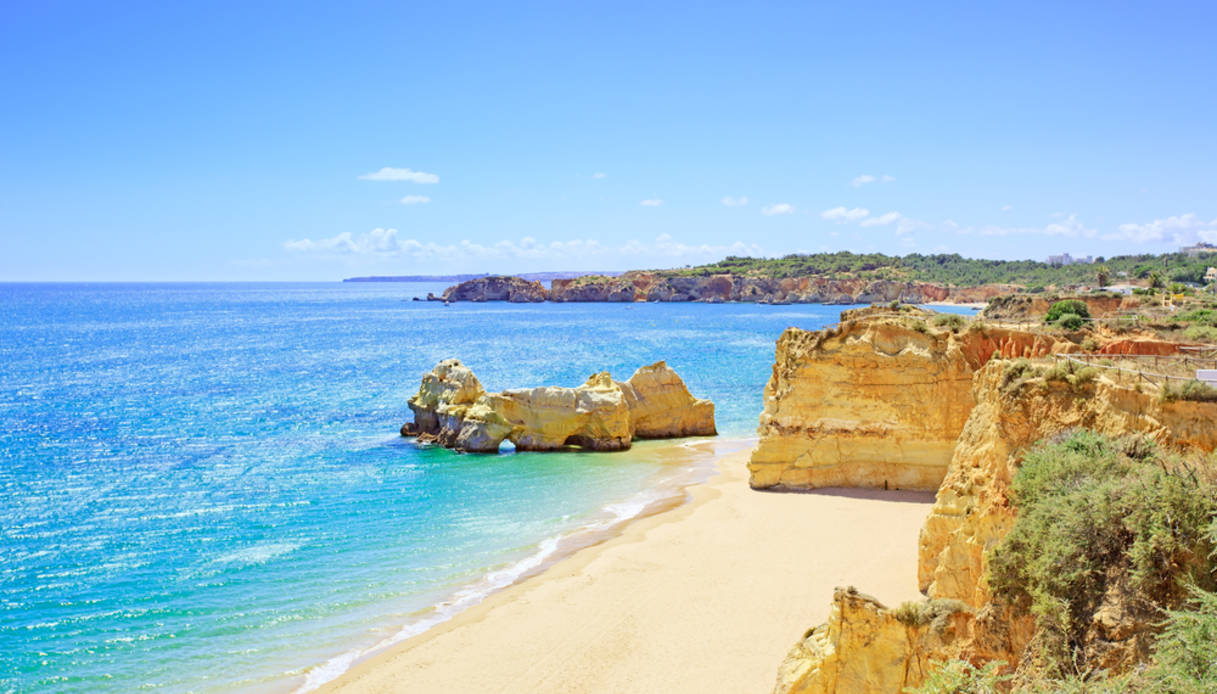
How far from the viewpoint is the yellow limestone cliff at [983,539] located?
31.5 feet

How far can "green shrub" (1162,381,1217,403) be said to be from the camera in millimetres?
10852

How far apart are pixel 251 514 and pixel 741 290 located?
505 ft

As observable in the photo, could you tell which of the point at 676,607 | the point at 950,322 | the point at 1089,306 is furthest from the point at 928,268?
Result: the point at 676,607

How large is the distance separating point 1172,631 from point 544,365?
61843mm

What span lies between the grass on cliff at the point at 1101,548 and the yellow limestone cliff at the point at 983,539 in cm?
29

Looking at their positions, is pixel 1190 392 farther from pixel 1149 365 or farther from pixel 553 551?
pixel 553 551

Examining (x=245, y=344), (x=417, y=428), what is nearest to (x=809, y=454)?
(x=417, y=428)

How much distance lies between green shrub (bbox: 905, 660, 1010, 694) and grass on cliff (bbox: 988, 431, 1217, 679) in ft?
1.34

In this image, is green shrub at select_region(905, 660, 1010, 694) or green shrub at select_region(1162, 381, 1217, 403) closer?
green shrub at select_region(905, 660, 1010, 694)

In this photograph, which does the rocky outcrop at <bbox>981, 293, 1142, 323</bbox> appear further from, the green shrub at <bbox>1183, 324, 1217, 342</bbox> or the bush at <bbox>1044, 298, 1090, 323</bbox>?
the green shrub at <bbox>1183, 324, 1217, 342</bbox>

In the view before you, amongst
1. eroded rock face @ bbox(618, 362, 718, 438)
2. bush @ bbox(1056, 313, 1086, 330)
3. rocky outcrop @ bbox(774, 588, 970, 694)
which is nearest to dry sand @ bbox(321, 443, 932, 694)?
Result: rocky outcrop @ bbox(774, 588, 970, 694)

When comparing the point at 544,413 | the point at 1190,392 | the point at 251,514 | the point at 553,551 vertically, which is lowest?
the point at 553,551

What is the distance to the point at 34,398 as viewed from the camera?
163 ft

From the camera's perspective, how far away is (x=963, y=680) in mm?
9031
